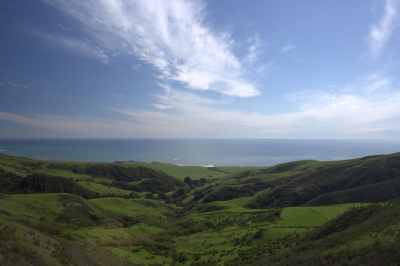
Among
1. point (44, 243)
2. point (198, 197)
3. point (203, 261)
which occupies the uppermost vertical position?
point (44, 243)

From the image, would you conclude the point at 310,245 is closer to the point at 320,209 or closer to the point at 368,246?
the point at 368,246

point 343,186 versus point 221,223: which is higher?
point 343,186

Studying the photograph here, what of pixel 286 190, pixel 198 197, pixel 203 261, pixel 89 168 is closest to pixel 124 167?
pixel 89 168

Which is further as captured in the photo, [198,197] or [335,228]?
[198,197]

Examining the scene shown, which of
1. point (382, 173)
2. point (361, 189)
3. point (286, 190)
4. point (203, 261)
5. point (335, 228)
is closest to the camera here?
point (335, 228)

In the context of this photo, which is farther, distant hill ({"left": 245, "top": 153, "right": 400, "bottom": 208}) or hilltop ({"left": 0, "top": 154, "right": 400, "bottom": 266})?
distant hill ({"left": 245, "top": 153, "right": 400, "bottom": 208})

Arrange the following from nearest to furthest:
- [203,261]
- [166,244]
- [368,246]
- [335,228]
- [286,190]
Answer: [368,246], [335,228], [203,261], [166,244], [286,190]

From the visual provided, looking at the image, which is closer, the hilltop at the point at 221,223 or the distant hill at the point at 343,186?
the hilltop at the point at 221,223

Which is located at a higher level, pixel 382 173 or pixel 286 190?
pixel 382 173

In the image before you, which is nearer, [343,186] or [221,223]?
[221,223]

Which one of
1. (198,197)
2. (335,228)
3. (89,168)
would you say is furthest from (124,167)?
(335,228)
